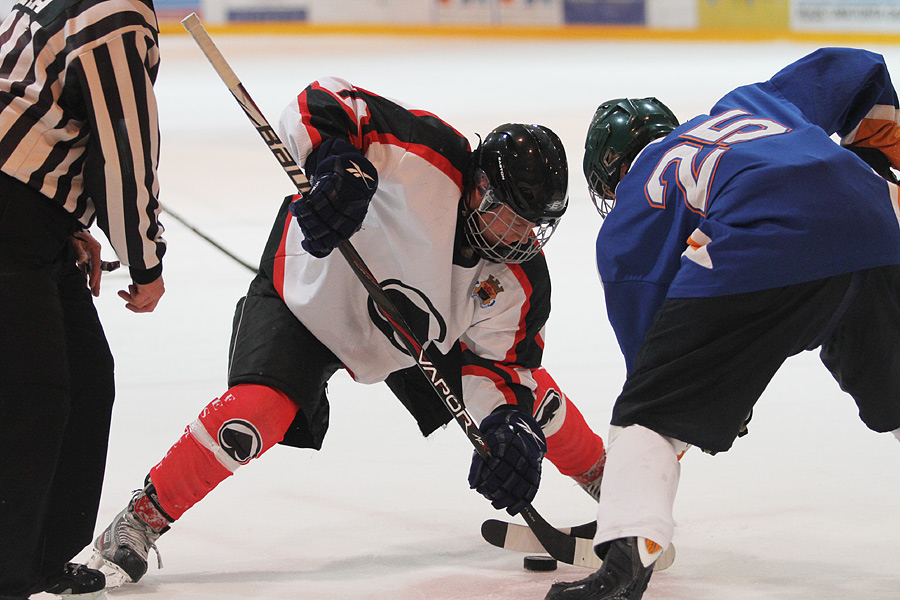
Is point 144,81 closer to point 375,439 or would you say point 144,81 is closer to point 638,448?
point 638,448

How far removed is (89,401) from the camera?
1.62 metres

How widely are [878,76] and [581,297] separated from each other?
2.02 metres

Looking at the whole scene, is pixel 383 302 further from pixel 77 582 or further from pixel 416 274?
pixel 77 582

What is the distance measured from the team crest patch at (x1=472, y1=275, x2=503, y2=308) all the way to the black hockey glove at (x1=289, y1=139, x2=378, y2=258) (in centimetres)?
31

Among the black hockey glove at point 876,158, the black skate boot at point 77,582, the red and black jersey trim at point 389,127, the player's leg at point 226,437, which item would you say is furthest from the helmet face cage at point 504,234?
the black skate boot at point 77,582

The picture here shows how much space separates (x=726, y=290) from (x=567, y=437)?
2.38ft

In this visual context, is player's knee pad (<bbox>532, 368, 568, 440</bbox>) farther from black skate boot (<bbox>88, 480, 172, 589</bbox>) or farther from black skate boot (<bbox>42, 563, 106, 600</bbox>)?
black skate boot (<bbox>42, 563, 106, 600</bbox>)

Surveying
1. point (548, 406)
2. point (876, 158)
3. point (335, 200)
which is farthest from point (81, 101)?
point (876, 158)

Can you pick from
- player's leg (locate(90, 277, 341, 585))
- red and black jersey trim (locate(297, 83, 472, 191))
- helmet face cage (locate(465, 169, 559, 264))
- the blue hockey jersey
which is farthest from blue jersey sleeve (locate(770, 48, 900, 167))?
player's leg (locate(90, 277, 341, 585))

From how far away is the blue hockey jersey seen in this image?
1.48m

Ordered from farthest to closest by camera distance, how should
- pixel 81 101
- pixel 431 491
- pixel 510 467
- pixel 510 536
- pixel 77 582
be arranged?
pixel 431 491 → pixel 510 536 → pixel 510 467 → pixel 77 582 → pixel 81 101

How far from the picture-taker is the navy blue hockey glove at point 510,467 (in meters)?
1.85

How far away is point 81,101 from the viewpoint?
1.41 metres

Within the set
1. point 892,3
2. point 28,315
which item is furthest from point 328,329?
point 892,3
